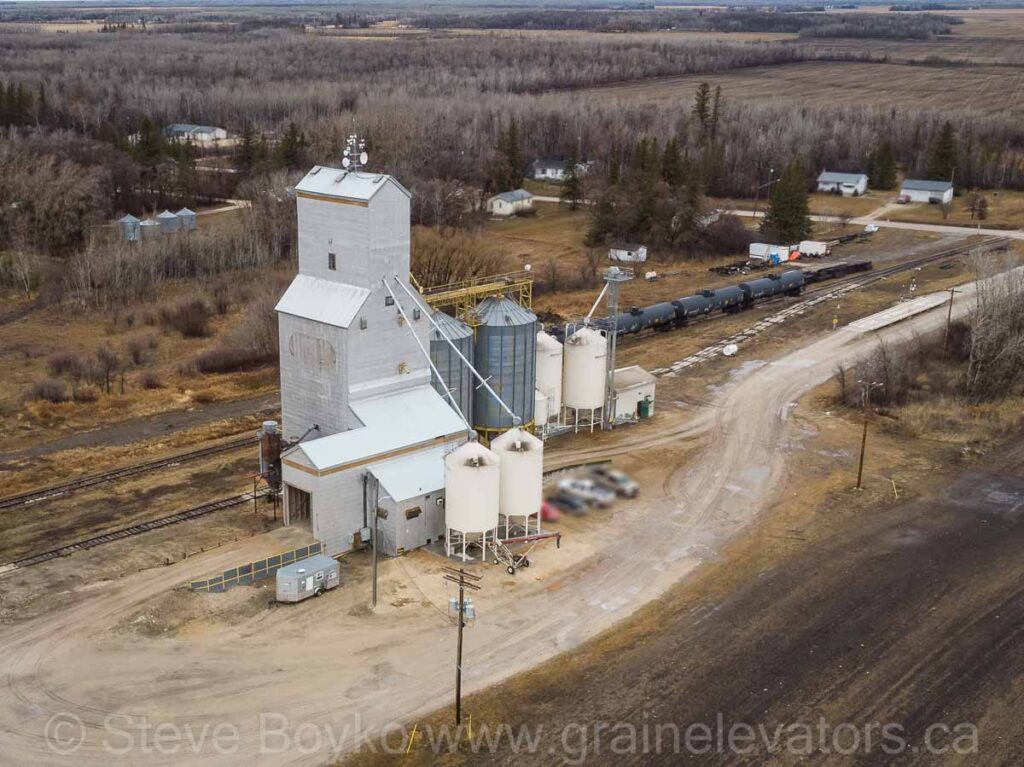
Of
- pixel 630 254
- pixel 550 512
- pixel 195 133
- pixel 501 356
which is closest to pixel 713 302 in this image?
pixel 630 254

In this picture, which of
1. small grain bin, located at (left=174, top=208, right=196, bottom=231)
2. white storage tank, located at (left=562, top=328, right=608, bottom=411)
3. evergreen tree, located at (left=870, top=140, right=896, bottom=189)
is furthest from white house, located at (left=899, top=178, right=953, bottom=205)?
white storage tank, located at (left=562, top=328, right=608, bottom=411)

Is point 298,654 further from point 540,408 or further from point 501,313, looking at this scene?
point 540,408

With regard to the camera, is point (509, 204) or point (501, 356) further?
point (509, 204)

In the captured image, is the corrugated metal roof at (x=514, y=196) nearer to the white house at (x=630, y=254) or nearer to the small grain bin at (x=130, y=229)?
the white house at (x=630, y=254)

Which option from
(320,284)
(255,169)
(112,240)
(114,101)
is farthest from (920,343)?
(114,101)

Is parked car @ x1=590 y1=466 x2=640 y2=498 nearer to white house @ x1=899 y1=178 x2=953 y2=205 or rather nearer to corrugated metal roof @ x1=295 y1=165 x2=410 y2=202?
corrugated metal roof @ x1=295 y1=165 x2=410 y2=202

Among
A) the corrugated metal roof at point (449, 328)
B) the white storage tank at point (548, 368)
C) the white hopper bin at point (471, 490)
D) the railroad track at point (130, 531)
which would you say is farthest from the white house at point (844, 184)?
the white hopper bin at point (471, 490)
